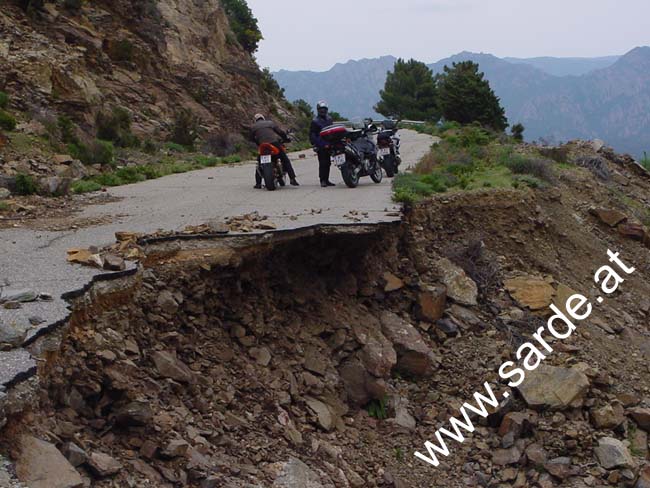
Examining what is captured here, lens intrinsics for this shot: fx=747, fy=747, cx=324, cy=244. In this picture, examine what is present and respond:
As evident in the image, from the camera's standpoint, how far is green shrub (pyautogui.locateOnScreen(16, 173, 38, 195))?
1075 cm

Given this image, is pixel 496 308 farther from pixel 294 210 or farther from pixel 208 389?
pixel 208 389

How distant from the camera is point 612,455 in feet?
23.3

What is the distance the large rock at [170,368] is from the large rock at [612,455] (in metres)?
3.98

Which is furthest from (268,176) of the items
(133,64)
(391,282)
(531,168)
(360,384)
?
(133,64)

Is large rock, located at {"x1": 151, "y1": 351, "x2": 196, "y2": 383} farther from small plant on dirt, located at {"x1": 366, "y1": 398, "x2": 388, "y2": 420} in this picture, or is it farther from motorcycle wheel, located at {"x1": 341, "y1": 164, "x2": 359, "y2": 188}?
motorcycle wheel, located at {"x1": 341, "y1": 164, "x2": 359, "y2": 188}

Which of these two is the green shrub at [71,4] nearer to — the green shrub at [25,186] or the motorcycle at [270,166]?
the motorcycle at [270,166]

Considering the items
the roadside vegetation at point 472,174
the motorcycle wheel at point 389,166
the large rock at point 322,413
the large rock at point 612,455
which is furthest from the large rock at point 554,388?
the motorcycle wheel at point 389,166

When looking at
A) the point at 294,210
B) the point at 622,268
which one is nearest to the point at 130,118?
the point at 294,210

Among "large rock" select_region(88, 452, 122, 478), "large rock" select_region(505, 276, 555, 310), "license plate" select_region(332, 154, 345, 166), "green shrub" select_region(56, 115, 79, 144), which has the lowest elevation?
"large rock" select_region(505, 276, 555, 310)

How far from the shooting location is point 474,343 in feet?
28.8

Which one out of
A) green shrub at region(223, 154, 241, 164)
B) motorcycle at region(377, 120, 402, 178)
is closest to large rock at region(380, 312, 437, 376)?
motorcycle at region(377, 120, 402, 178)

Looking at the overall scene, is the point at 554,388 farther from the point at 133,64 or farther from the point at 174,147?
the point at 133,64

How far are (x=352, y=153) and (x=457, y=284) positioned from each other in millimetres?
4397

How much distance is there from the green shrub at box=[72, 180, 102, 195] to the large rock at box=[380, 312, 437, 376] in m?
5.84
